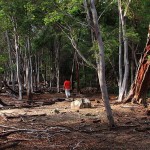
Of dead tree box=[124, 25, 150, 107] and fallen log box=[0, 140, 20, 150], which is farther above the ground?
dead tree box=[124, 25, 150, 107]

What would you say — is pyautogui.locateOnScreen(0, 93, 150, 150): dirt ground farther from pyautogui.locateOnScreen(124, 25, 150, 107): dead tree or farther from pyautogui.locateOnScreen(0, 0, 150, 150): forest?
pyautogui.locateOnScreen(124, 25, 150, 107): dead tree

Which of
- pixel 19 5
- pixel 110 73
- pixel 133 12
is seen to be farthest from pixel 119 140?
pixel 110 73

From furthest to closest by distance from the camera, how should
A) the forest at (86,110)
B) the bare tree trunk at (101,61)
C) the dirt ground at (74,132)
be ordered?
1. the bare tree trunk at (101,61)
2. the forest at (86,110)
3. the dirt ground at (74,132)

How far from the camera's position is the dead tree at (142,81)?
18.2 meters

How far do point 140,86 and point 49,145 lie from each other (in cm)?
979

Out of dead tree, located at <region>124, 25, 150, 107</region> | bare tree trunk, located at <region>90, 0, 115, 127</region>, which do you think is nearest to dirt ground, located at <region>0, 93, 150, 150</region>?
bare tree trunk, located at <region>90, 0, 115, 127</region>

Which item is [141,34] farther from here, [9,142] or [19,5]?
[9,142]

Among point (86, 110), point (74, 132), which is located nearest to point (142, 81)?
point (86, 110)

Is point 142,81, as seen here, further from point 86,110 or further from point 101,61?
point 101,61

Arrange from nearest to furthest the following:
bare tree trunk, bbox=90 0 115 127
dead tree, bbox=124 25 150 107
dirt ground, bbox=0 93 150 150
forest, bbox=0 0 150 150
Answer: dirt ground, bbox=0 93 150 150
forest, bbox=0 0 150 150
bare tree trunk, bbox=90 0 115 127
dead tree, bbox=124 25 150 107

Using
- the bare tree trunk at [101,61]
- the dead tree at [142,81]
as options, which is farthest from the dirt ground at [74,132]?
the dead tree at [142,81]

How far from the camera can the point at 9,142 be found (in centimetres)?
1020

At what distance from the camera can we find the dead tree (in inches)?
718

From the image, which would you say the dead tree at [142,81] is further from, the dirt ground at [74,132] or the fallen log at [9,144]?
the fallen log at [9,144]
